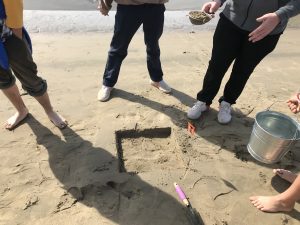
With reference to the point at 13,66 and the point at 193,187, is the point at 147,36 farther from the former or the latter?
the point at 193,187

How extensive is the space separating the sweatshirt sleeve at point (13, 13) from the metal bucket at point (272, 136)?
1.81 meters

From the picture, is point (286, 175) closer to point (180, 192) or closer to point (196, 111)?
point (180, 192)

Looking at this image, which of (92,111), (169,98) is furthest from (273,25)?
(92,111)

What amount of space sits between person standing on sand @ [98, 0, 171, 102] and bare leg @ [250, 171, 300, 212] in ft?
5.61

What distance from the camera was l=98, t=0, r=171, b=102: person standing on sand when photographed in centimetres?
292

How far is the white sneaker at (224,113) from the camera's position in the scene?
124 inches

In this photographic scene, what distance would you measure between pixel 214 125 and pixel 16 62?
1.83 metres

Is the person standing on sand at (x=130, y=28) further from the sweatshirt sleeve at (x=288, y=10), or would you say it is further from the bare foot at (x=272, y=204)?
the bare foot at (x=272, y=204)

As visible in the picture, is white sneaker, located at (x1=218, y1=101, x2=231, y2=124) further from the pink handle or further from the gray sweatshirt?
the pink handle

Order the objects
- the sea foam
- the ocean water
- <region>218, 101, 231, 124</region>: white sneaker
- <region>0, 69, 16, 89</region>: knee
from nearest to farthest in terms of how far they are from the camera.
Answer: <region>0, 69, 16, 89</region>: knee
<region>218, 101, 231, 124</region>: white sneaker
the sea foam
the ocean water

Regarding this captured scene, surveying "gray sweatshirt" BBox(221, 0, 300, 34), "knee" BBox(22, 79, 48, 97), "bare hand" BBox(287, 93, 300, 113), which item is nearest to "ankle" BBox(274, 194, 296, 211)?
"bare hand" BBox(287, 93, 300, 113)

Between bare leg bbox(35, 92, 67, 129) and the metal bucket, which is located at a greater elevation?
the metal bucket

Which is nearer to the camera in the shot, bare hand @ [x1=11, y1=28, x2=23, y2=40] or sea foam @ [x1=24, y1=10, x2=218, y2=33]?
bare hand @ [x1=11, y1=28, x2=23, y2=40]

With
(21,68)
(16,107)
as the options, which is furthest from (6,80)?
(16,107)
